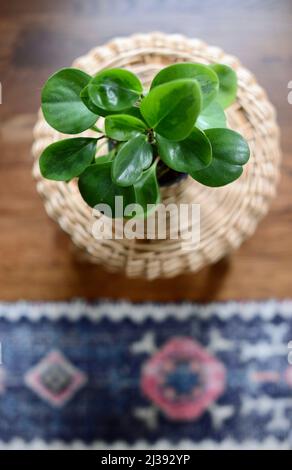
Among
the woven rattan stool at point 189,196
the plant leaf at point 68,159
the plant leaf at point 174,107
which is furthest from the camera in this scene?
the woven rattan stool at point 189,196

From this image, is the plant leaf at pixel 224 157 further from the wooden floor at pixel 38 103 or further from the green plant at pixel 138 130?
the wooden floor at pixel 38 103

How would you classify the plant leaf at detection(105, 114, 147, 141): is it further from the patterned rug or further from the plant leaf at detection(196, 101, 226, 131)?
the patterned rug

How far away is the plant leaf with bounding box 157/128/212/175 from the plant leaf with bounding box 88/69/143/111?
2.2 inches

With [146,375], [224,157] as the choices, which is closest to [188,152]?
[224,157]

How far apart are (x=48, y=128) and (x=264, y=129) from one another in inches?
12.3

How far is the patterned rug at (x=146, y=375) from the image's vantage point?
1.06 meters

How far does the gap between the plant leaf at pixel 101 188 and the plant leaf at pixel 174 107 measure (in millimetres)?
90

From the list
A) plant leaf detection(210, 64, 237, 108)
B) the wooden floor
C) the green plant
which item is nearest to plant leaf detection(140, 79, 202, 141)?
the green plant

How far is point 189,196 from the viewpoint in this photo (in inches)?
31.1

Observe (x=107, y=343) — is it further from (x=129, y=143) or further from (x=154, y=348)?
(x=129, y=143)

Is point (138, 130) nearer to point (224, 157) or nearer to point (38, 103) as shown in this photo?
point (224, 157)

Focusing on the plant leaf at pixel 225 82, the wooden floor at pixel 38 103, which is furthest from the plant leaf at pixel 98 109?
the wooden floor at pixel 38 103

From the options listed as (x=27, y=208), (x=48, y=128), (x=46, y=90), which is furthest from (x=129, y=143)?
(x=27, y=208)

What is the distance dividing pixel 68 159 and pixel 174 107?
158 mm
